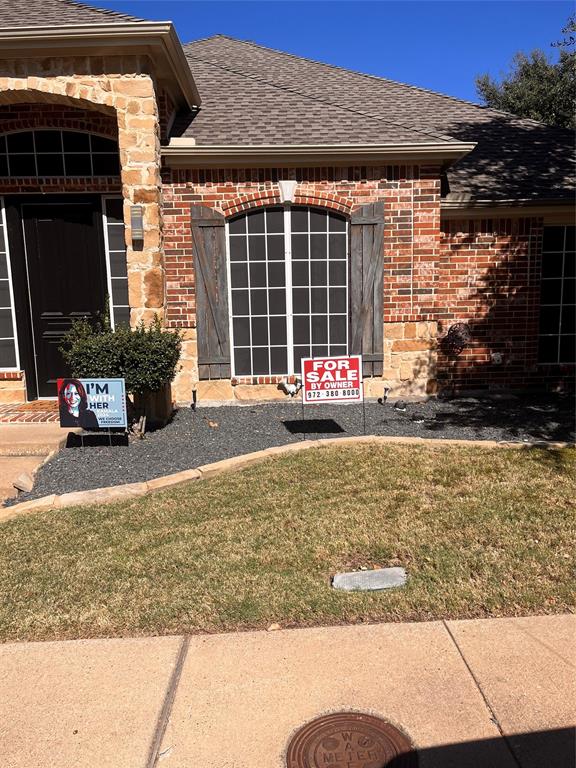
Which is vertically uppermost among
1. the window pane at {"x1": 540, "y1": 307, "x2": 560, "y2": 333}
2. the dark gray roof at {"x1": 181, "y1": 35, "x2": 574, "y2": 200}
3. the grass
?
the dark gray roof at {"x1": 181, "y1": 35, "x2": 574, "y2": 200}

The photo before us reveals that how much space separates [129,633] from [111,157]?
263 inches

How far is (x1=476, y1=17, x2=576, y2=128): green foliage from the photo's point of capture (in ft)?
77.5

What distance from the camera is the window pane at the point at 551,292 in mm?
9352

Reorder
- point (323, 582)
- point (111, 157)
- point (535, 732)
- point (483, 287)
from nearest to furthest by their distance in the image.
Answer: point (535, 732) < point (323, 582) < point (111, 157) < point (483, 287)

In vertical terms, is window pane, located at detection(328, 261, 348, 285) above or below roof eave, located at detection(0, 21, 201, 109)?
below

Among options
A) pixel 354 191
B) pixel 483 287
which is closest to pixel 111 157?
pixel 354 191

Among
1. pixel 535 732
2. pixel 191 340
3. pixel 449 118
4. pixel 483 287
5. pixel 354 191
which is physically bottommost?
pixel 535 732

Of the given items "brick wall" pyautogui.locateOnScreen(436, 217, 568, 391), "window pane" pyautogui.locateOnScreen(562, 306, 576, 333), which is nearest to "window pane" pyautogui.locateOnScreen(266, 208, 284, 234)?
"brick wall" pyautogui.locateOnScreen(436, 217, 568, 391)

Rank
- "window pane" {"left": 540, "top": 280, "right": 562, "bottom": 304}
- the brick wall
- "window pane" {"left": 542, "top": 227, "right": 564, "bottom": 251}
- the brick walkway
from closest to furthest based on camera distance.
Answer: the brick walkway < the brick wall < "window pane" {"left": 542, "top": 227, "right": 564, "bottom": 251} < "window pane" {"left": 540, "top": 280, "right": 562, "bottom": 304}

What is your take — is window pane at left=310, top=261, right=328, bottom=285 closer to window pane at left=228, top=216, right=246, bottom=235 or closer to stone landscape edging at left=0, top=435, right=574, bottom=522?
window pane at left=228, top=216, right=246, bottom=235

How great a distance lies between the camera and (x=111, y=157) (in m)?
8.30

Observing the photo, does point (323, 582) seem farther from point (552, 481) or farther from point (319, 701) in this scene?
point (552, 481)

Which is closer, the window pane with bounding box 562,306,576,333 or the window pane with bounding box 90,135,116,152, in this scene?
the window pane with bounding box 90,135,116,152

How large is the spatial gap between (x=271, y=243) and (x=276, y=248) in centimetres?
10
